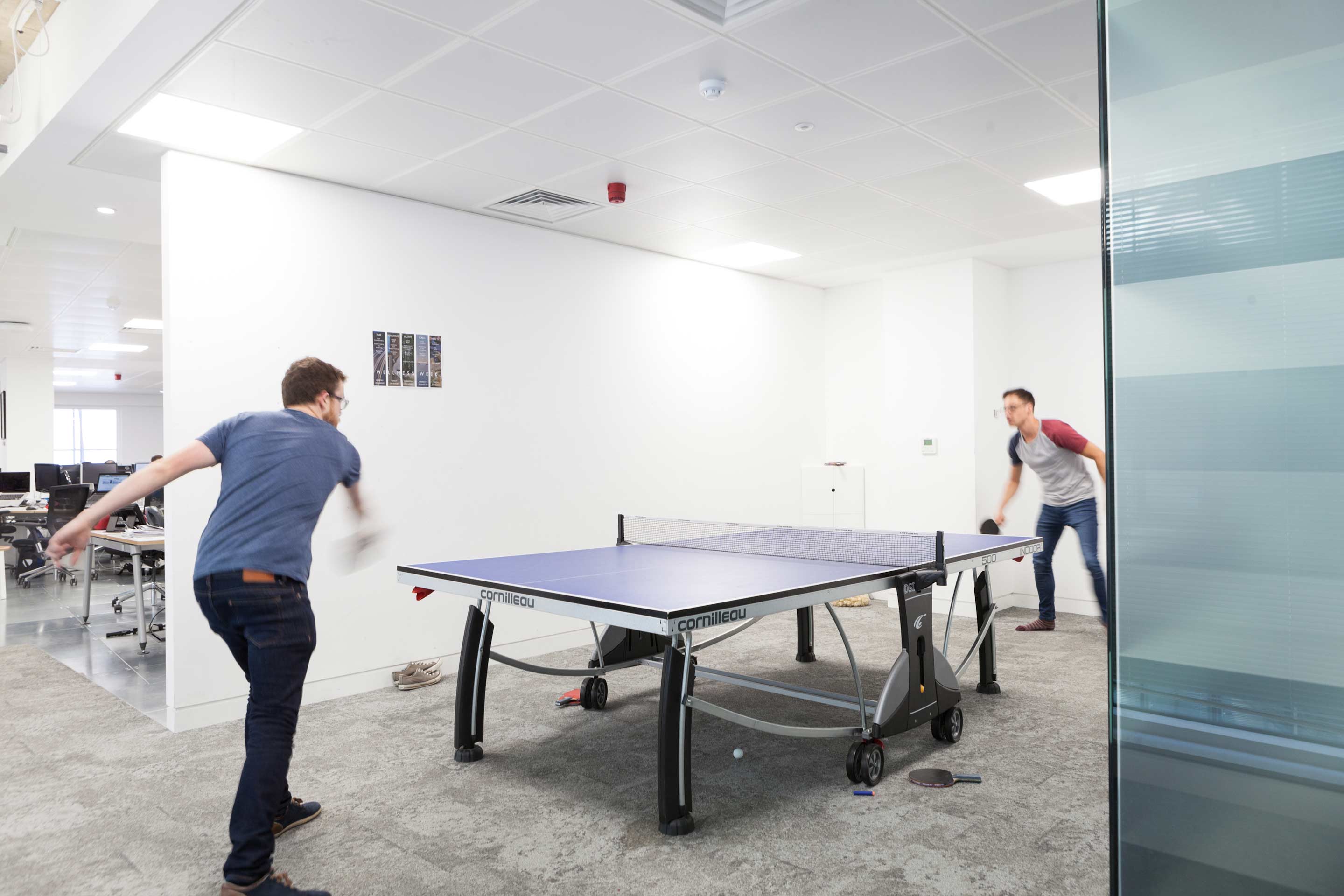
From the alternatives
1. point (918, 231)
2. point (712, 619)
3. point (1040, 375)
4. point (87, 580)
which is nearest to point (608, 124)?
point (712, 619)

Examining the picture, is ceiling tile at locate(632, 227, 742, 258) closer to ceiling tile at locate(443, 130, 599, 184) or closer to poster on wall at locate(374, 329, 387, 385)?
ceiling tile at locate(443, 130, 599, 184)

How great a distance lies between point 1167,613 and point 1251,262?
0.67m

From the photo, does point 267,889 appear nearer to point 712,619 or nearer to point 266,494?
point 266,494

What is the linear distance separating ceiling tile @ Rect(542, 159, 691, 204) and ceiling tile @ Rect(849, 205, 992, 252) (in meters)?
1.61

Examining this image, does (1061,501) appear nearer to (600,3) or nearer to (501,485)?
(501,485)

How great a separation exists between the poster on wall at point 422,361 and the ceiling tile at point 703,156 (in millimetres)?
1740

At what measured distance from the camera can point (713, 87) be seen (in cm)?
365

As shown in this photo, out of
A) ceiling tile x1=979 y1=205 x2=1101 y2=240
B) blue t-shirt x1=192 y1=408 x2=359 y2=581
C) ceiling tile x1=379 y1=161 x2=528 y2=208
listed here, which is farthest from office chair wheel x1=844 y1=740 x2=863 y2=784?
ceiling tile x1=979 y1=205 x2=1101 y2=240

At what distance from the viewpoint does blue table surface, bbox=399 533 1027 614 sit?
2.83m

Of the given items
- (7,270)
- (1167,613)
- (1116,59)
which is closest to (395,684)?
(1167,613)

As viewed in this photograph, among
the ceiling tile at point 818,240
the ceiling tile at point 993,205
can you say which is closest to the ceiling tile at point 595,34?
the ceiling tile at point 993,205

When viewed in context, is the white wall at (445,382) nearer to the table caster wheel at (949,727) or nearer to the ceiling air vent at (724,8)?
the ceiling air vent at (724,8)

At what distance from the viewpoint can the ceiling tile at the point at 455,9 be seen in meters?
2.98

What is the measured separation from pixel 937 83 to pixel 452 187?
9.18 ft
